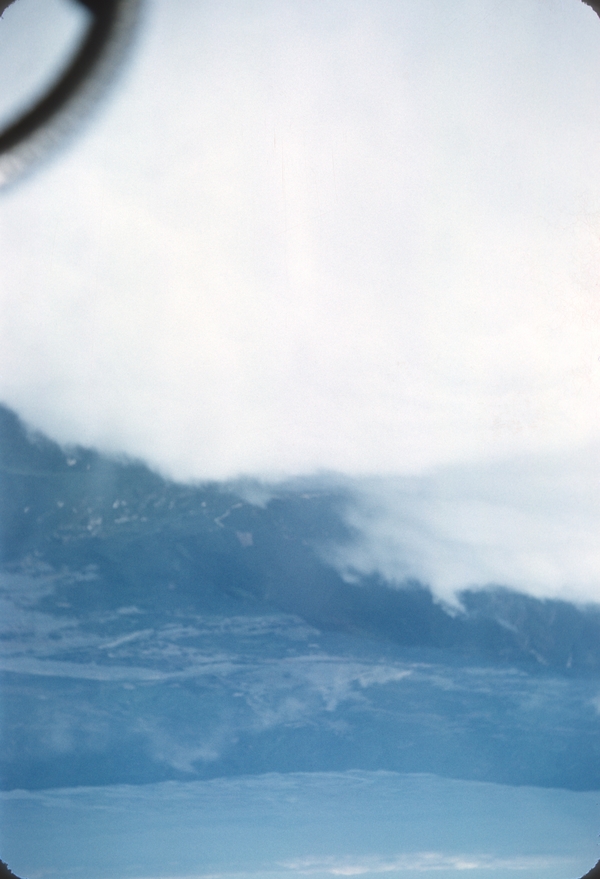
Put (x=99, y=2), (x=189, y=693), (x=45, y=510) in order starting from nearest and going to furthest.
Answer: (x=99, y=2), (x=45, y=510), (x=189, y=693)

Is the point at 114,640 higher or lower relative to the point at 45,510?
lower

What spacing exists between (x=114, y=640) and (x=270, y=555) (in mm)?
767

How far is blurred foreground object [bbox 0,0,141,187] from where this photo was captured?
0.66 m

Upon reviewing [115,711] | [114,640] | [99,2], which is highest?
[99,2]

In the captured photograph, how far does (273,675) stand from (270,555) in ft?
1.92

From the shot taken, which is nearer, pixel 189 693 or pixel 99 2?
pixel 99 2

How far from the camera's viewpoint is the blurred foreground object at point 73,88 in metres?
0.66

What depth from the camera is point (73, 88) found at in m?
0.67

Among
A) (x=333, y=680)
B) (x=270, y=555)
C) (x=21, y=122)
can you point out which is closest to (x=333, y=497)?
(x=270, y=555)

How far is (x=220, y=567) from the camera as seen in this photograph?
2.90 metres

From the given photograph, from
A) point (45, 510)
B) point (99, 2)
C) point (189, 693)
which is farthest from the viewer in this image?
point (189, 693)

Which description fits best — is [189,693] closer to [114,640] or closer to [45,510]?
A: [114,640]

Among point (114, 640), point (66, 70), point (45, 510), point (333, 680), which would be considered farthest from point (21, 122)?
point (333, 680)

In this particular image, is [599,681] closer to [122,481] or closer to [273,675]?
[273,675]
